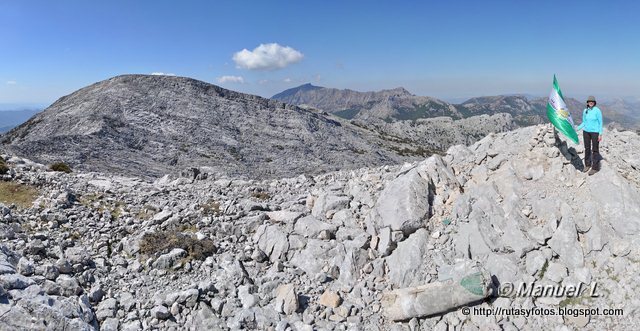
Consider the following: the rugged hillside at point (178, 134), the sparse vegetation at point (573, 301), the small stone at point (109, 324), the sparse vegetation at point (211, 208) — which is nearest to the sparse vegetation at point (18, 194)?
the sparse vegetation at point (211, 208)

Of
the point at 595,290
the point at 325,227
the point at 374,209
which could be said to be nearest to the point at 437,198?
the point at 374,209

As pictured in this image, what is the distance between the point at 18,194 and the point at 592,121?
83.1 ft

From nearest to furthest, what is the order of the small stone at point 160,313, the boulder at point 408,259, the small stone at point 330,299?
the small stone at point 160,313, the small stone at point 330,299, the boulder at point 408,259

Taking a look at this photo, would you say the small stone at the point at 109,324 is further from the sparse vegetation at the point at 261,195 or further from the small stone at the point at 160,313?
the sparse vegetation at the point at 261,195

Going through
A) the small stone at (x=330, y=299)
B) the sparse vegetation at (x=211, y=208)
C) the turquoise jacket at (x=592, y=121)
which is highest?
the turquoise jacket at (x=592, y=121)

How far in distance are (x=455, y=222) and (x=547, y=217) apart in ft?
9.93

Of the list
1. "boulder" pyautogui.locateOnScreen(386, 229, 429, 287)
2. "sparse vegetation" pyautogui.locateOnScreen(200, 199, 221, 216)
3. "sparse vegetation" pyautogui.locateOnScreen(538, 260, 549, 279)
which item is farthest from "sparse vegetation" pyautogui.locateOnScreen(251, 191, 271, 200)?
"sparse vegetation" pyautogui.locateOnScreen(538, 260, 549, 279)

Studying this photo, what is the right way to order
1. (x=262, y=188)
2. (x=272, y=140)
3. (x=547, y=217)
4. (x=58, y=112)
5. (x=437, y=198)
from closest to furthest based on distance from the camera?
(x=547, y=217) < (x=437, y=198) < (x=262, y=188) < (x=58, y=112) < (x=272, y=140)

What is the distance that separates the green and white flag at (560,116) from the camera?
12656mm

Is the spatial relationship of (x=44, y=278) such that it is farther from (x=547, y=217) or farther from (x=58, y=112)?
(x=58, y=112)

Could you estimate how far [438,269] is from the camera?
11.9 metres

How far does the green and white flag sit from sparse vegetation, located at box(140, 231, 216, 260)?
44.0ft

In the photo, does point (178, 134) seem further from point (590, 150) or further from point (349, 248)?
point (590, 150)

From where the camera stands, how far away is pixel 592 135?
42.6 feet
